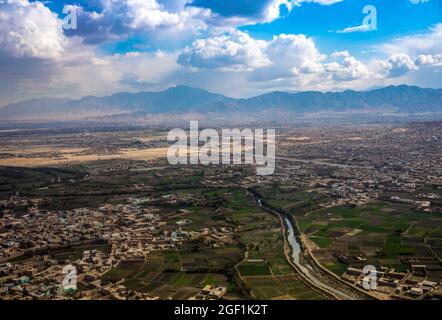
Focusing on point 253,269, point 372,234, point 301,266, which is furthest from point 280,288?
point 372,234

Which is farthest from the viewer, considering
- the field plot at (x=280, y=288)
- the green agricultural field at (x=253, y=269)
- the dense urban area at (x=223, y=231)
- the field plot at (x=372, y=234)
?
the field plot at (x=372, y=234)

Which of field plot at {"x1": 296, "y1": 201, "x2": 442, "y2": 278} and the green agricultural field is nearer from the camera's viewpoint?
the green agricultural field

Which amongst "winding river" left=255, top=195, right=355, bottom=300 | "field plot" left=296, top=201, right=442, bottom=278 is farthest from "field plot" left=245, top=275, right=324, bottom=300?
"field plot" left=296, top=201, right=442, bottom=278

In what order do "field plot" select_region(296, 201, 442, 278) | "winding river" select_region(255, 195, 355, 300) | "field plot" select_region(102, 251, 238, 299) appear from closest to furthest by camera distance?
"winding river" select_region(255, 195, 355, 300) → "field plot" select_region(102, 251, 238, 299) → "field plot" select_region(296, 201, 442, 278)

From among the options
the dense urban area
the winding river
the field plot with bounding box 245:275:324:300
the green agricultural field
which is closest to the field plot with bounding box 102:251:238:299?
the dense urban area

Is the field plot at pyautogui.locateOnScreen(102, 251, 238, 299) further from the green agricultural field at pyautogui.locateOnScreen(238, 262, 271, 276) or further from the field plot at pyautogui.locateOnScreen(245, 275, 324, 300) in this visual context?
the green agricultural field at pyautogui.locateOnScreen(238, 262, 271, 276)

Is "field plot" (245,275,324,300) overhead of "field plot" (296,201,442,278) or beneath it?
beneath

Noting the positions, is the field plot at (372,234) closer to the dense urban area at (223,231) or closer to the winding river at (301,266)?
the dense urban area at (223,231)

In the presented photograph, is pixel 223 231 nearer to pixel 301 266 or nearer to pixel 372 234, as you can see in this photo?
pixel 301 266

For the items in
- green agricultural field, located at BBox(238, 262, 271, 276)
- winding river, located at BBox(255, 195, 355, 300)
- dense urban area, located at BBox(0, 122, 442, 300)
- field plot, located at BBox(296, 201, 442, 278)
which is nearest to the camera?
winding river, located at BBox(255, 195, 355, 300)

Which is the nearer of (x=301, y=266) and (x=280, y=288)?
(x=280, y=288)

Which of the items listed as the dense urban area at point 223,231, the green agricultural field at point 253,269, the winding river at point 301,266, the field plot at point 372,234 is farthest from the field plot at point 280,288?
the field plot at point 372,234

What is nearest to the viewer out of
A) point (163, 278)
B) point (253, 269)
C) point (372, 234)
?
point (163, 278)
